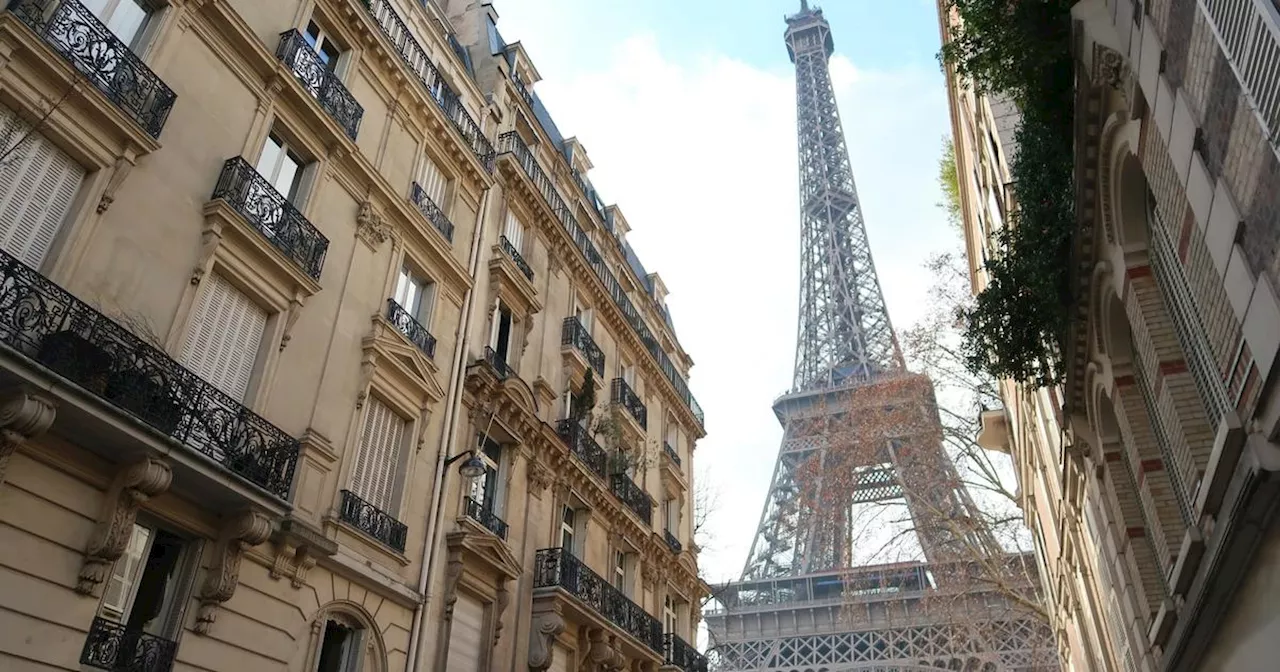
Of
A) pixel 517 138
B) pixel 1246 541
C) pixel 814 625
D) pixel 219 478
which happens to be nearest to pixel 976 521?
pixel 517 138

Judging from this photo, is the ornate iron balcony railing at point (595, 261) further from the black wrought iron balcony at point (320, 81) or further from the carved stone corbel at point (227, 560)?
the carved stone corbel at point (227, 560)

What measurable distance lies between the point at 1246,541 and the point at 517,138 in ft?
60.6

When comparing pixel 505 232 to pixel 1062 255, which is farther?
pixel 505 232

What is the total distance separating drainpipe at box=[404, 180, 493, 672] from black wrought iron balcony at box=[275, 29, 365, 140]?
3908 mm

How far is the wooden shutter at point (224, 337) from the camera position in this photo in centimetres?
1133

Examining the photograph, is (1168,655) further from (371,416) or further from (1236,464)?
(371,416)

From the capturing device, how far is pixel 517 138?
71.9ft

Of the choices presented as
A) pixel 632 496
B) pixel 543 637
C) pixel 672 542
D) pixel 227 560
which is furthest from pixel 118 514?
pixel 672 542

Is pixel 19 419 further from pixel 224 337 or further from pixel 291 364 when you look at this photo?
pixel 291 364

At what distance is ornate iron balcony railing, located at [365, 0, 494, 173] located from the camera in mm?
17339

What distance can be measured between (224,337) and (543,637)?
29.0 feet

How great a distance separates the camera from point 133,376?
9.51 meters

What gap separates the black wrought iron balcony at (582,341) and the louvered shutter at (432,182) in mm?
5395

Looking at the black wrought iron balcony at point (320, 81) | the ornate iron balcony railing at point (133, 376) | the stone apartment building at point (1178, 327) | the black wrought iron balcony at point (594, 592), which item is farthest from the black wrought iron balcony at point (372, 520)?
the stone apartment building at point (1178, 327)
